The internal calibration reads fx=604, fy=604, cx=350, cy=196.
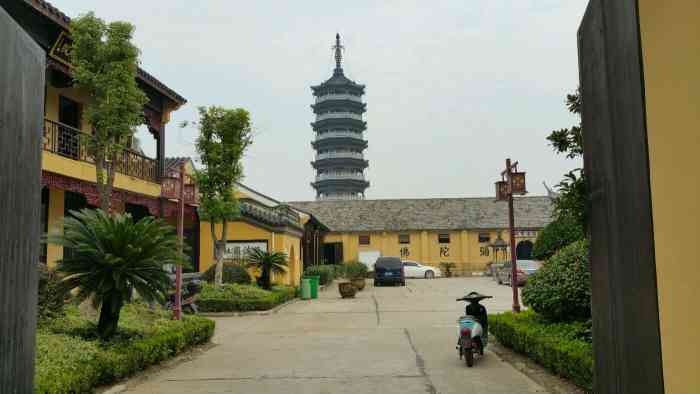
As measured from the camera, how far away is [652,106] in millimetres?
2645

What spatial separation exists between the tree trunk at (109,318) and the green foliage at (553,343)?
5861 mm

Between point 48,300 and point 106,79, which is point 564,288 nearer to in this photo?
point 48,300

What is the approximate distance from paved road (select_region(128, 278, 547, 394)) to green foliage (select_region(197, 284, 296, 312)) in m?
1.36

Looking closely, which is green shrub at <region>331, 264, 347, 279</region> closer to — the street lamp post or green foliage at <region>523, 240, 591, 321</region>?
the street lamp post

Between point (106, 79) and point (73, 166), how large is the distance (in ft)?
10.3

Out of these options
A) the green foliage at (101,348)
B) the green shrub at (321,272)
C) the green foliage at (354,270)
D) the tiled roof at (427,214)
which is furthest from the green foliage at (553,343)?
the tiled roof at (427,214)

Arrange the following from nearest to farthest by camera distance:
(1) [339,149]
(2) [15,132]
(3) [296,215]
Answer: (2) [15,132]
(3) [296,215]
(1) [339,149]

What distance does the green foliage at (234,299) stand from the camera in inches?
701

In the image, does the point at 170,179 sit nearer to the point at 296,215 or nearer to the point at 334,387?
the point at 334,387

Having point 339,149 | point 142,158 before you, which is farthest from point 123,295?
point 339,149

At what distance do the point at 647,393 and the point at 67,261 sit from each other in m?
7.48

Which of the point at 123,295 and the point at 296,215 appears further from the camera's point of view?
the point at 296,215

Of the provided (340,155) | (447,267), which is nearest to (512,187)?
(447,267)

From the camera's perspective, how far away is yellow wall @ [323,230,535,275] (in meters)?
47.6
